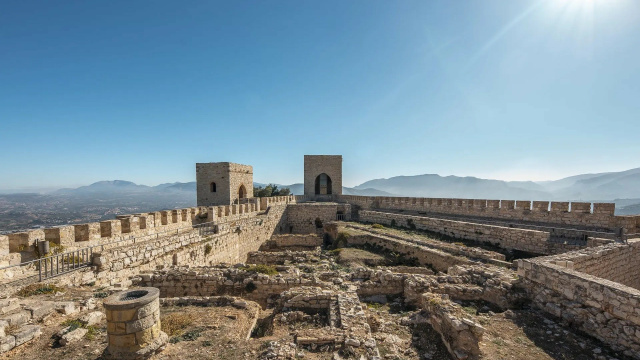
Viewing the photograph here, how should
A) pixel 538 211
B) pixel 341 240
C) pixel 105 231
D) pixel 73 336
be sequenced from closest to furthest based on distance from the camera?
1. pixel 73 336
2. pixel 105 231
3. pixel 538 211
4. pixel 341 240

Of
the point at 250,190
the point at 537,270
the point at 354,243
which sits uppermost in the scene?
the point at 250,190

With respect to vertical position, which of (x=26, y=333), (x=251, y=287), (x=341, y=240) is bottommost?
(x=341, y=240)

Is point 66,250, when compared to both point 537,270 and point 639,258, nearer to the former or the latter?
Answer: point 537,270

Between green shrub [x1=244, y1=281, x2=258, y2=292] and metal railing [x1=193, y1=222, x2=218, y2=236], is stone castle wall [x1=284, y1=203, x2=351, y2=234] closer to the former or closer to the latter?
metal railing [x1=193, y1=222, x2=218, y2=236]

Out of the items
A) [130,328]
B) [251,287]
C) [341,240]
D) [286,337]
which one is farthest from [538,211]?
[130,328]

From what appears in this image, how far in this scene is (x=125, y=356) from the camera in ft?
13.8

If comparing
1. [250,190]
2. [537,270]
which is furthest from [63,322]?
[250,190]

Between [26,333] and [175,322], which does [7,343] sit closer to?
[26,333]

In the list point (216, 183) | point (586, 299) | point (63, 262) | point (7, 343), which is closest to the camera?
point (7, 343)

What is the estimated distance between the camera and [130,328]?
418 cm

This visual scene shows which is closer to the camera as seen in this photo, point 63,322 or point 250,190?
point 63,322

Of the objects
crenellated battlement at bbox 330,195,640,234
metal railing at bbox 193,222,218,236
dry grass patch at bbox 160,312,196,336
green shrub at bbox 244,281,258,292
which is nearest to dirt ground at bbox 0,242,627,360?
dry grass patch at bbox 160,312,196,336

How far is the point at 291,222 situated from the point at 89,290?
17.1 meters

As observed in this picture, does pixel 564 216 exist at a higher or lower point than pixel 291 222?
higher
